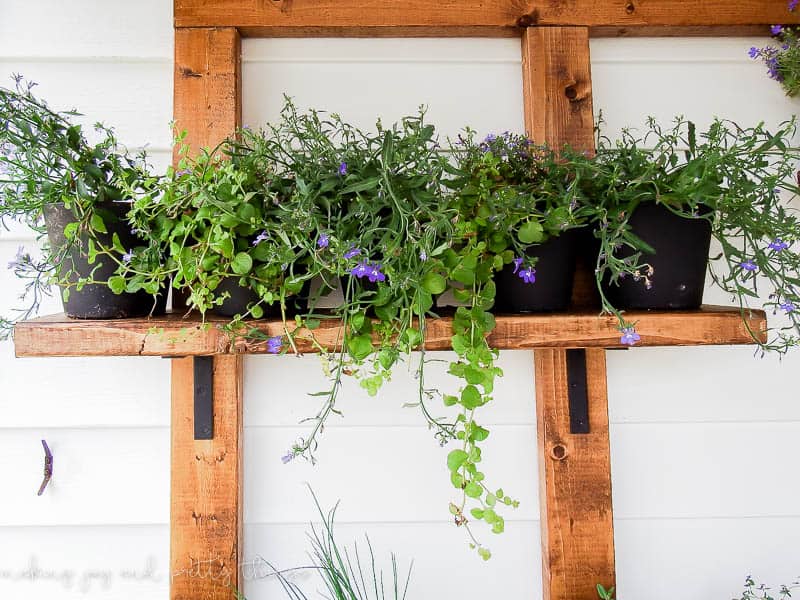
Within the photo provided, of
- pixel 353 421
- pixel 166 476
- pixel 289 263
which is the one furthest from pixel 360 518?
pixel 289 263

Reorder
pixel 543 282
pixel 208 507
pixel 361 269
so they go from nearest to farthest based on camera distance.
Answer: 1. pixel 361 269
2. pixel 543 282
3. pixel 208 507

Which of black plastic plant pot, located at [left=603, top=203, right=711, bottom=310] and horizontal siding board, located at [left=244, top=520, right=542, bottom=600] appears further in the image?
horizontal siding board, located at [left=244, top=520, right=542, bottom=600]

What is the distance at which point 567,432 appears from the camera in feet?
3.26

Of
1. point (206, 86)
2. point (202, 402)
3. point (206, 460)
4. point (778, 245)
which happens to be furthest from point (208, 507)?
point (778, 245)

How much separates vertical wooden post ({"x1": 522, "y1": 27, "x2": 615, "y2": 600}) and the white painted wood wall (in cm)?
5

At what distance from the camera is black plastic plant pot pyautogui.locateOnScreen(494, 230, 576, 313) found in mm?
828

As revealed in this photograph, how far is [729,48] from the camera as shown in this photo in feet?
3.57

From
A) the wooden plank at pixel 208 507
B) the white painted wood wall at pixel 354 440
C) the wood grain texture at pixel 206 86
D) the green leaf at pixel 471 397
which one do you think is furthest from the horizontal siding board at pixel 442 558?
the wood grain texture at pixel 206 86

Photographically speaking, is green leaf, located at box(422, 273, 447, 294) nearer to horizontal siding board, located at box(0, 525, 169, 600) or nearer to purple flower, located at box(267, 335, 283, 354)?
purple flower, located at box(267, 335, 283, 354)

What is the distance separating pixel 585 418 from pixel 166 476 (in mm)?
778

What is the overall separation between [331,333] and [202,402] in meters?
0.35

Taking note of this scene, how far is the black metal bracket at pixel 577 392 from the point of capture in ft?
3.25

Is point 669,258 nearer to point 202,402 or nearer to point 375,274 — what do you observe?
point 375,274

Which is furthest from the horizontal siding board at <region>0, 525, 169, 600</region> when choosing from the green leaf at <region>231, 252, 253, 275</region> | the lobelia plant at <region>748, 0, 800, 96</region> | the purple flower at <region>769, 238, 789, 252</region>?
the lobelia plant at <region>748, 0, 800, 96</region>
